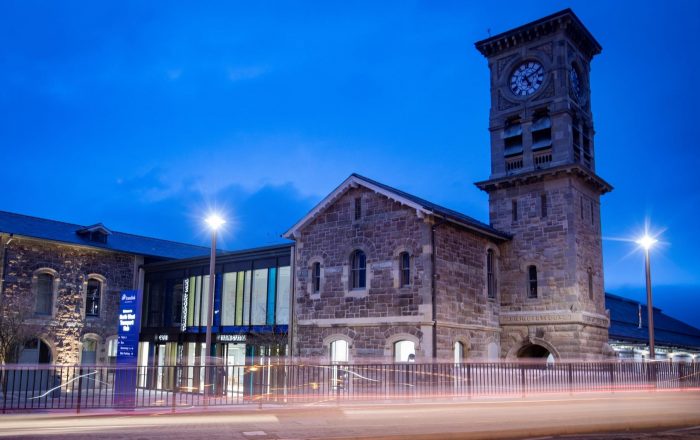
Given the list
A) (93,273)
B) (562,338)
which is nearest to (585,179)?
(562,338)

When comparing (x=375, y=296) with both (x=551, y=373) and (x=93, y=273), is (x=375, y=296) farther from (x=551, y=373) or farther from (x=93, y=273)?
(x=93, y=273)

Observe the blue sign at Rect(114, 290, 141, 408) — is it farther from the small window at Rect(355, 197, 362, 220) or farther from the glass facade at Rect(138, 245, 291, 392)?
the small window at Rect(355, 197, 362, 220)

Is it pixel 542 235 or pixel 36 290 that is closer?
pixel 542 235

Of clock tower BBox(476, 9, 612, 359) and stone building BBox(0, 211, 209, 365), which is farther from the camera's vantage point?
stone building BBox(0, 211, 209, 365)

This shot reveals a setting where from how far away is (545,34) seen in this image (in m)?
30.8

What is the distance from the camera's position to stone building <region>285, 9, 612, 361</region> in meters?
25.1

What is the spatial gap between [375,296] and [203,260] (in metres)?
11.8

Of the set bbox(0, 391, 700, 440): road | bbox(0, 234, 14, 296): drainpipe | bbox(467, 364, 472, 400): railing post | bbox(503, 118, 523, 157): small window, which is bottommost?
bbox(0, 391, 700, 440): road

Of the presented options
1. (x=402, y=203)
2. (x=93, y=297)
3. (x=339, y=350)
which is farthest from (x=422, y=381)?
(x=93, y=297)

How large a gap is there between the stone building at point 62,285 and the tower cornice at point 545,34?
880 inches

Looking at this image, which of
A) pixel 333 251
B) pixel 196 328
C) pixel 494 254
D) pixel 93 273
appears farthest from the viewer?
pixel 93 273

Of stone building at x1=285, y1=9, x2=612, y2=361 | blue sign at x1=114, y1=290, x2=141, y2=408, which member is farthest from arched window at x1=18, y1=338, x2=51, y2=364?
stone building at x1=285, y1=9, x2=612, y2=361

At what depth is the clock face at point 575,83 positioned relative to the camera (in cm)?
3091

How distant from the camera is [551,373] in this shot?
22.3 m
